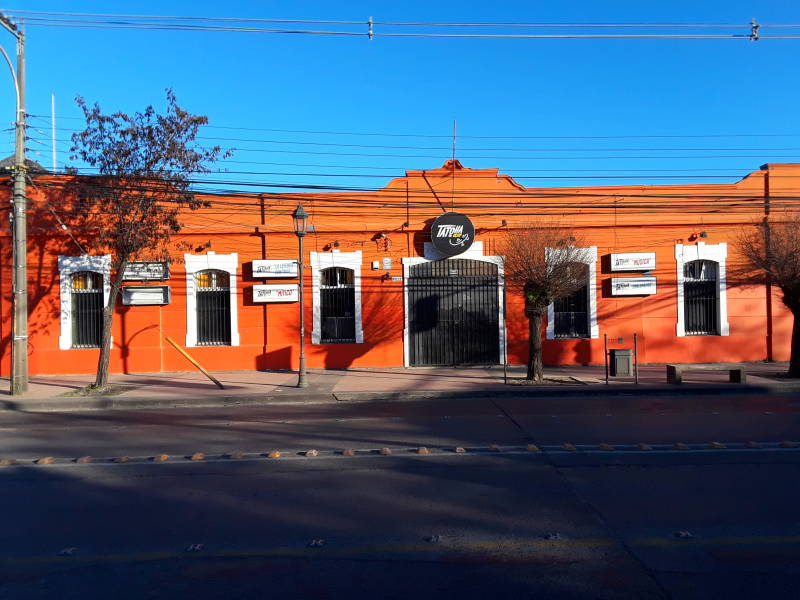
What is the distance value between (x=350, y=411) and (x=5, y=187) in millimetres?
13334

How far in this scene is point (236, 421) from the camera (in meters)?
11.0

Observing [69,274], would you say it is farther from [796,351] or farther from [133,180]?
[796,351]

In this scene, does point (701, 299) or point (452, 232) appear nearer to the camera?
point (452, 232)

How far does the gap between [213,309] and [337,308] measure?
3870 mm

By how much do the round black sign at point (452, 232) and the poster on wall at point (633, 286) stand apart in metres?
4.78

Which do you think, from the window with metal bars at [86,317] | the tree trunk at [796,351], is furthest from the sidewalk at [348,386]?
the window with metal bars at [86,317]

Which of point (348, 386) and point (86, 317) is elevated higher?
point (86, 317)

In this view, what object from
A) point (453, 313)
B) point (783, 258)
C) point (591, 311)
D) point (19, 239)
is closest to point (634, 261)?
point (591, 311)

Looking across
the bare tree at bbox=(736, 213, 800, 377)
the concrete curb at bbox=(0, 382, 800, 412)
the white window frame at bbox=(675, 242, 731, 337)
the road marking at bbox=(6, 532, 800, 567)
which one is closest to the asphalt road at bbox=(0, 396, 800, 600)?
the road marking at bbox=(6, 532, 800, 567)

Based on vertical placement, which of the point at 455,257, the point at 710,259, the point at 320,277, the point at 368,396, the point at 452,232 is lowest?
the point at 368,396

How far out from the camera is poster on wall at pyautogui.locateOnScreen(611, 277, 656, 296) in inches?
724

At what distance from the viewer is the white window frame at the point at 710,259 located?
60.8 feet

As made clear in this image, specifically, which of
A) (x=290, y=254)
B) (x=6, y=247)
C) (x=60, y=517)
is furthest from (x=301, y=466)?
(x=6, y=247)

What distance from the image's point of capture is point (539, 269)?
14547 mm
